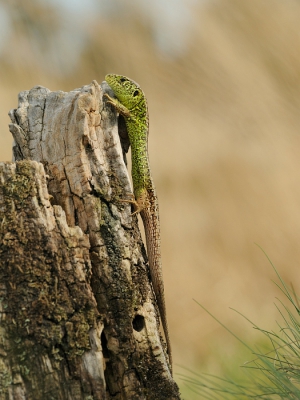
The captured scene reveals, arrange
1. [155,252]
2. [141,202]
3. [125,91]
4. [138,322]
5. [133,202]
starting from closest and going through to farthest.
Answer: [138,322] → [133,202] → [155,252] → [141,202] → [125,91]

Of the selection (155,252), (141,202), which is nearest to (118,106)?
(141,202)

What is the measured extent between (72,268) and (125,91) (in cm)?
190

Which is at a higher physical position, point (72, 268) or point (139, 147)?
→ point (139, 147)

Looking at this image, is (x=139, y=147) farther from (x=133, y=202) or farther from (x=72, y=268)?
(x=72, y=268)

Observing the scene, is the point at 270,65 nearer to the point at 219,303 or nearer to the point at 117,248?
the point at 219,303

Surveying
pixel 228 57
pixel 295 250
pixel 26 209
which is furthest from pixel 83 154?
pixel 295 250

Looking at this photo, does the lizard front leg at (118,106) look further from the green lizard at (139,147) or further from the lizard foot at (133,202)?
the lizard foot at (133,202)

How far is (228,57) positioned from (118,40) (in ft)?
5.96

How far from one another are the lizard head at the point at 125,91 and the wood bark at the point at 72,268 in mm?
633

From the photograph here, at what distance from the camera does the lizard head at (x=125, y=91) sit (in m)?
3.89

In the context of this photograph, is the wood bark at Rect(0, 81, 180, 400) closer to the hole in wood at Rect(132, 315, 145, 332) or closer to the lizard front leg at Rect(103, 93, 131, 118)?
the hole in wood at Rect(132, 315, 145, 332)

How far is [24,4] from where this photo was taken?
633cm

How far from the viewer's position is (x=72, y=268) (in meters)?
2.57

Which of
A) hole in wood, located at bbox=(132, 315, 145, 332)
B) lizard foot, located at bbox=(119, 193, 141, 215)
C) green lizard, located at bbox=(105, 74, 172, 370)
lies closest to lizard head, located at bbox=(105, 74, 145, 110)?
green lizard, located at bbox=(105, 74, 172, 370)
